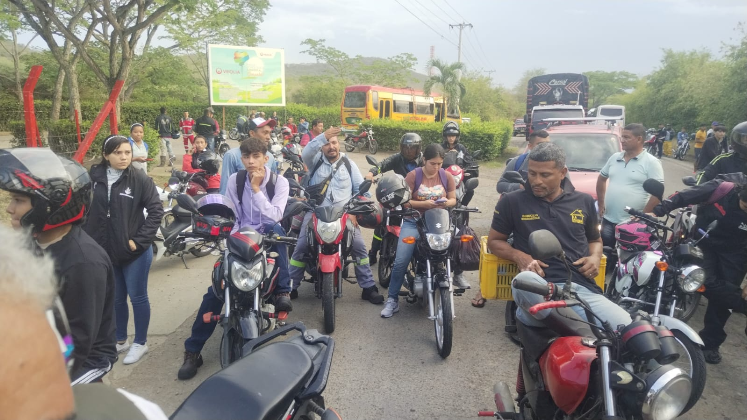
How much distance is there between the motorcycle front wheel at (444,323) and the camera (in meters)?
3.88

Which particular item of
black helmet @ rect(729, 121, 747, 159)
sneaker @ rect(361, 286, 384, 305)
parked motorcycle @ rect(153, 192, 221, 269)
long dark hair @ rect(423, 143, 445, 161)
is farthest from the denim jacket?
black helmet @ rect(729, 121, 747, 159)

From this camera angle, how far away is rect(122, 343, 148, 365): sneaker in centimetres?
387

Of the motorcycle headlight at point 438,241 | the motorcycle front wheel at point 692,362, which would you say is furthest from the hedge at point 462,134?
the motorcycle front wheel at point 692,362

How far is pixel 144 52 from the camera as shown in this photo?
28016 mm

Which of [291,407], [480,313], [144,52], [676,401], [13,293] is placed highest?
[144,52]

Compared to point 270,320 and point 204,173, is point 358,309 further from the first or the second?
point 204,173

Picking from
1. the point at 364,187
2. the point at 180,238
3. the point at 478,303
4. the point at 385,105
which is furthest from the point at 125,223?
the point at 385,105

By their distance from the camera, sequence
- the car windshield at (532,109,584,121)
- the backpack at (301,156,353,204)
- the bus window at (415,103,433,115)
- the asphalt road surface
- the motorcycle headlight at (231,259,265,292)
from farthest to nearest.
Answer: the bus window at (415,103,433,115) < the car windshield at (532,109,584,121) < the backpack at (301,156,353,204) < the asphalt road surface < the motorcycle headlight at (231,259,265,292)

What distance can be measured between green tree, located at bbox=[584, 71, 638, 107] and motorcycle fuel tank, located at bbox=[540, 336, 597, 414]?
8222cm

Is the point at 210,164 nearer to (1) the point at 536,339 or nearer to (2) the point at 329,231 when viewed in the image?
(2) the point at 329,231

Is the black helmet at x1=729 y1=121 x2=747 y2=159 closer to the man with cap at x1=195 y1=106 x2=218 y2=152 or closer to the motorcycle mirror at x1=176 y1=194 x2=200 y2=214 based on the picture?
the motorcycle mirror at x1=176 y1=194 x2=200 y2=214

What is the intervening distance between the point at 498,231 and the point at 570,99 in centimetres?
2323

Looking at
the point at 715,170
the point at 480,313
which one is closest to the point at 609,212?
the point at 715,170

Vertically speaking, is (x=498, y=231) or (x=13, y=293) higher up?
(x=13, y=293)
